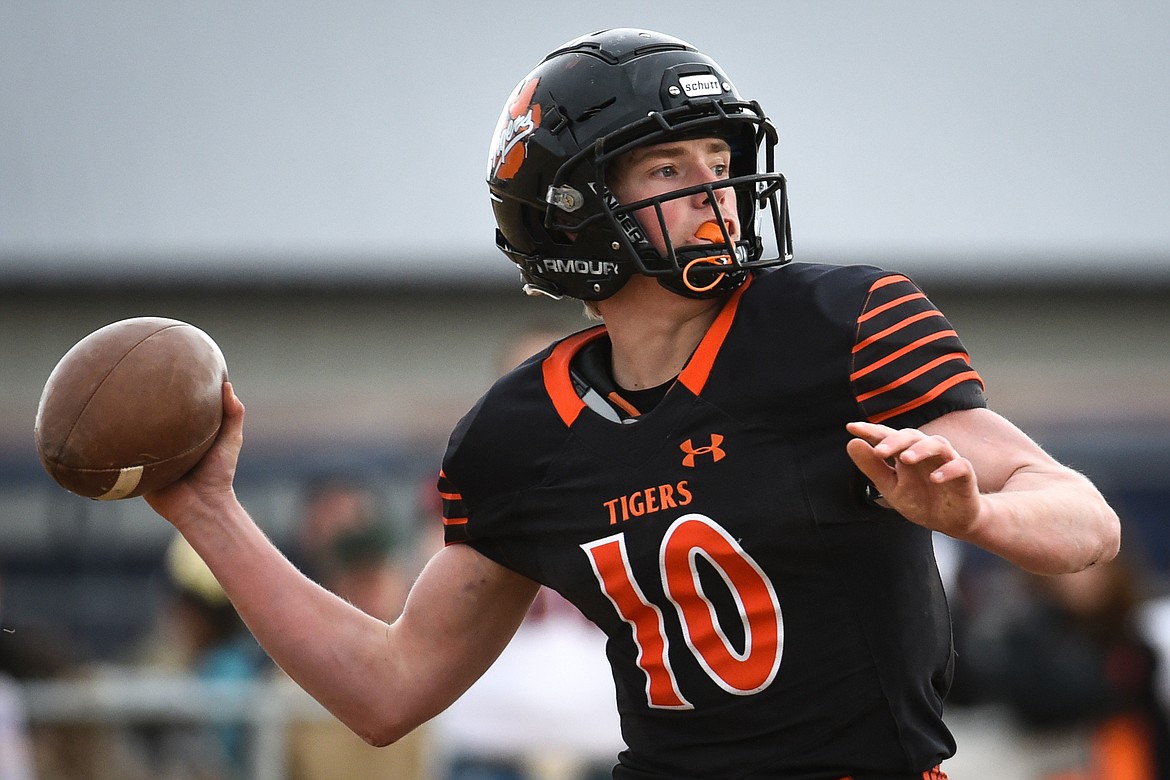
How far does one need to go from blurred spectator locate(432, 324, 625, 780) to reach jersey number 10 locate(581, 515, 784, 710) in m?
2.66

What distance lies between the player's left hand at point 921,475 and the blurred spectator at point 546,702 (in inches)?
124

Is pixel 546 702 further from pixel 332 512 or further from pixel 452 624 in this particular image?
pixel 452 624

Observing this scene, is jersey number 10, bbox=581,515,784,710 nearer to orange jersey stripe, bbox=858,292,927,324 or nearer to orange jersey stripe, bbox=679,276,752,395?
orange jersey stripe, bbox=679,276,752,395

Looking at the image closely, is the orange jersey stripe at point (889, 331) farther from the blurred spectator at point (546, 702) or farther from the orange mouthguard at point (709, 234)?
the blurred spectator at point (546, 702)

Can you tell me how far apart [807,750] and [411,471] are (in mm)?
7894

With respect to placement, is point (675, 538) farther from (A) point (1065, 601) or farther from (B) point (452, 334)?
(B) point (452, 334)

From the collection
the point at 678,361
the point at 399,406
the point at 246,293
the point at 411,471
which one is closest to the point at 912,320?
the point at 678,361

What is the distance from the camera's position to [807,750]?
2699 millimetres

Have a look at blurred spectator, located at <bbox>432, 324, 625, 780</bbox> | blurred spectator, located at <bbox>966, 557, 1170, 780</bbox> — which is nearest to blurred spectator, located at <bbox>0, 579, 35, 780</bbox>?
blurred spectator, located at <bbox>432, 324, 625, 780</bbox>

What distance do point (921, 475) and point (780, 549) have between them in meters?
0.47

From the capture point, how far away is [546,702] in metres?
5.58

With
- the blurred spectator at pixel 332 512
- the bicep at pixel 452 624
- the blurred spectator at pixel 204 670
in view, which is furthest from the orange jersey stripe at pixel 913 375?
the blurred spectator at pixel 204 670

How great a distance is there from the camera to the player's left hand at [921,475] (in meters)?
2.27

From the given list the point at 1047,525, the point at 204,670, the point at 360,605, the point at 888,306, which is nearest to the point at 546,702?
the point at 360,605
